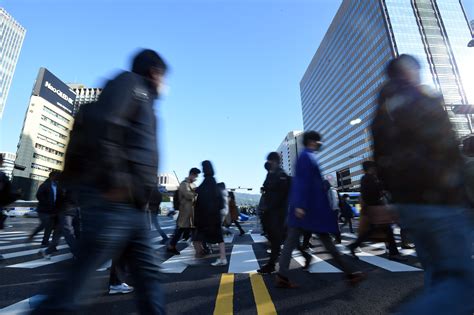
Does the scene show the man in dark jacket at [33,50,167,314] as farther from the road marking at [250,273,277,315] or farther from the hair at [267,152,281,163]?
the hair at [267,152,281,163]

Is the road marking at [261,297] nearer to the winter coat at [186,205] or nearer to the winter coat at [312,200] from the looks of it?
the winter coat at [312,200]

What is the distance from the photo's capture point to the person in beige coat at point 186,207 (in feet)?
19.1

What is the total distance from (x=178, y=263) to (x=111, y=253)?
3.89 m

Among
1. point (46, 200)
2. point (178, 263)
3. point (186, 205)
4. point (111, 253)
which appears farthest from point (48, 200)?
point (111, 253)

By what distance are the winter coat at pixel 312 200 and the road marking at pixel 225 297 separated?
1.09 metres

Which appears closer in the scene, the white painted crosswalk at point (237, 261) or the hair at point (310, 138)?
the hair at point (310, 138)

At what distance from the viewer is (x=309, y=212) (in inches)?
120

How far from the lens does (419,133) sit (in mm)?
1298

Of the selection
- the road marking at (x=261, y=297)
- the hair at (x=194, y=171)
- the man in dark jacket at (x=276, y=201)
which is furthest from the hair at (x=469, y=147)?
the hair at (x=194, y=171)

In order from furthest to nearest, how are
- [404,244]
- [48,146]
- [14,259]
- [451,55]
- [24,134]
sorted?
1. [48,146]
2. [24,134]
3. [451,55]
4. [404,244]
5. [14,259]

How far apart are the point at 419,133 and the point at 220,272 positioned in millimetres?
3598

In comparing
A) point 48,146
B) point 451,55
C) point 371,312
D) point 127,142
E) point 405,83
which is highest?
point 451,55

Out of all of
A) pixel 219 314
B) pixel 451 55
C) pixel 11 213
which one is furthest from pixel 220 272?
pixel 451 55

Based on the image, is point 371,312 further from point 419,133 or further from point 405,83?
point 405,83
